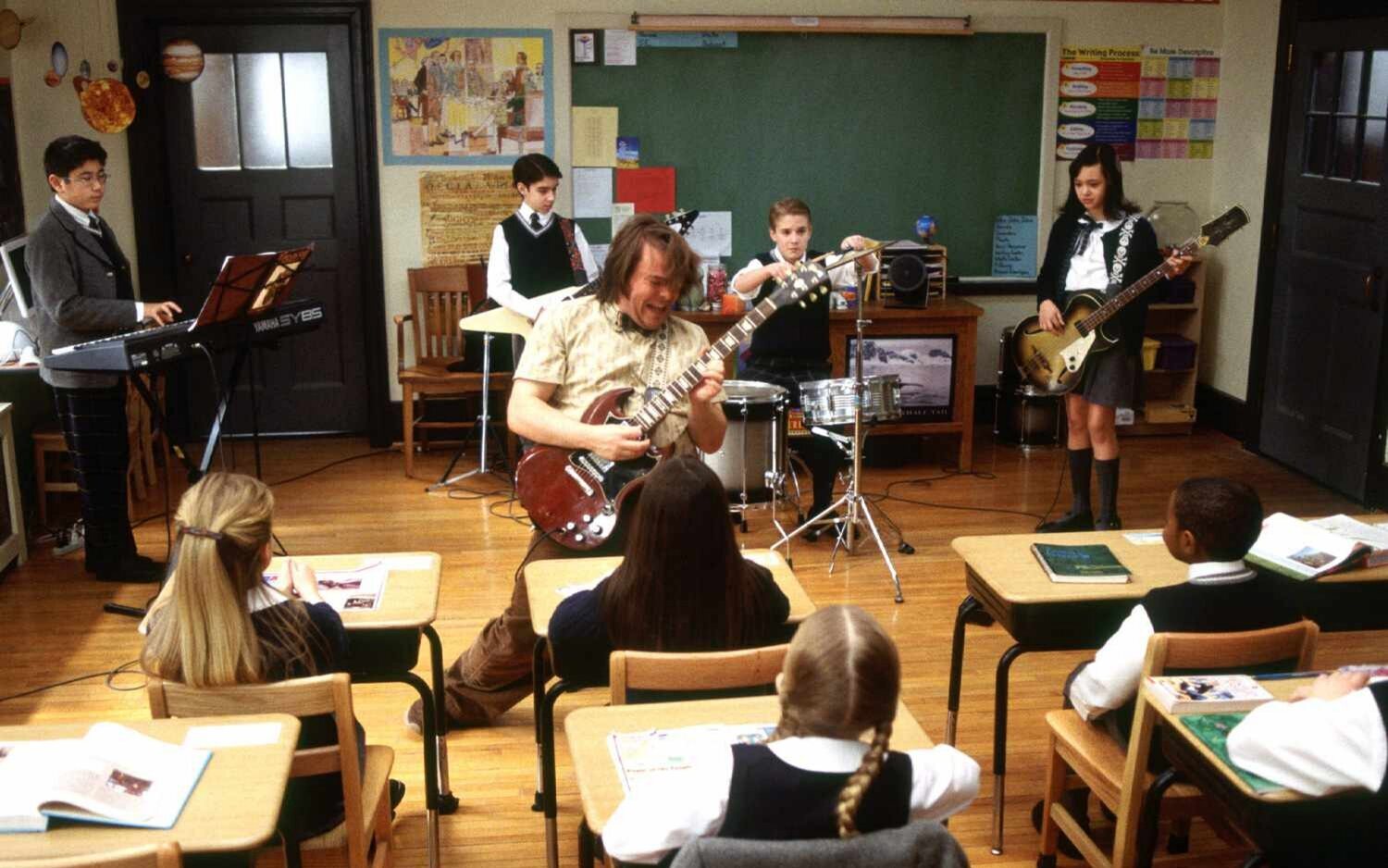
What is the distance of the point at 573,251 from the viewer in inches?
258

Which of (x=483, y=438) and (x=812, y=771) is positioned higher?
(x=812, y=771)

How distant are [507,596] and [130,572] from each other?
1.51m

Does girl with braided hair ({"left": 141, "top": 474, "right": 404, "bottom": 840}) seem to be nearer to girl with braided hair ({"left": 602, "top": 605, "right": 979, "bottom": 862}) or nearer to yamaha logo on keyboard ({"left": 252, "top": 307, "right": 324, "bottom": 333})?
girl with braided hair ({"left": 602, "top": 605, "right": 979, "bottom": 862})

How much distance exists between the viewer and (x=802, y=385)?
18.0 feet

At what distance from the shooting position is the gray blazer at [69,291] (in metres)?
5.01

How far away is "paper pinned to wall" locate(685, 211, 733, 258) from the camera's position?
7.41m

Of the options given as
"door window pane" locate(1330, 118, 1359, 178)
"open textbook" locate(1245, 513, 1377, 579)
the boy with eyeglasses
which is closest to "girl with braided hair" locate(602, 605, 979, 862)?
"open textbook" locate(1245, 513, 1377, 579)

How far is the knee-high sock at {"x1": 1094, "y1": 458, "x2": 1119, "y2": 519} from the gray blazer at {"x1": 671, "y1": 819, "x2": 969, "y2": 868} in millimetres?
4007

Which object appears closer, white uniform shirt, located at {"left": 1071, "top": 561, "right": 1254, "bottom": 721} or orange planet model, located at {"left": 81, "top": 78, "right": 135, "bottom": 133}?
white uniform shirt, located at {"left": 1071, "top": 561, "right": 1254, "bottom": 721}

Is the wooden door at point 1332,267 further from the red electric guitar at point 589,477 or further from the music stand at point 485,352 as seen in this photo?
the red electric guitar at point 589,477

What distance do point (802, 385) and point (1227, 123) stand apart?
3564 millimetres

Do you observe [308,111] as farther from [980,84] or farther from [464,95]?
[980,84]

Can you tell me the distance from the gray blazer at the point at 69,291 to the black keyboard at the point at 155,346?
107mm

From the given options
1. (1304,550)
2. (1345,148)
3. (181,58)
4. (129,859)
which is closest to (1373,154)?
(1345,148)
